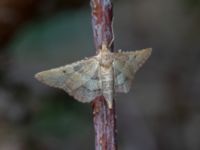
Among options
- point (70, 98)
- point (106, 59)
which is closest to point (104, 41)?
point (106, 59)

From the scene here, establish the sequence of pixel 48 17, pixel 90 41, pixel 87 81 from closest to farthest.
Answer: pixel 87 81
pixel 48 17
pixel 90 41

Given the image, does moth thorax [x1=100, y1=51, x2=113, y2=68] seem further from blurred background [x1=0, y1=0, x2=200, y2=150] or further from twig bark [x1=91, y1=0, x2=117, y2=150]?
blurred background [x1=0, y1=0, x2=200, y2=150]

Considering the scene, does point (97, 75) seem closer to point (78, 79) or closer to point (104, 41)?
point (78, 79)

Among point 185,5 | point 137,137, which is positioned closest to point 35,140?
point 137,137

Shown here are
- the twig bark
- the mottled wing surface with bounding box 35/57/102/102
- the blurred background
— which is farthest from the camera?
the blurred background

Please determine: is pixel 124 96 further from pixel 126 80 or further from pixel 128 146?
pixel 126 80

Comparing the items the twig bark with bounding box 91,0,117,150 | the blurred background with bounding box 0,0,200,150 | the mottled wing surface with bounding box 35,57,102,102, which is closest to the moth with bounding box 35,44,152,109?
the mottled wing surface with bounding box 35,57,102,102

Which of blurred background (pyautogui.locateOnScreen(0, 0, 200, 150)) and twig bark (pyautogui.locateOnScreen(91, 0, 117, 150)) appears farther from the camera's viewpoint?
blurred background (pyautogui.locateOnScreen(0, 0, 200, 150))
